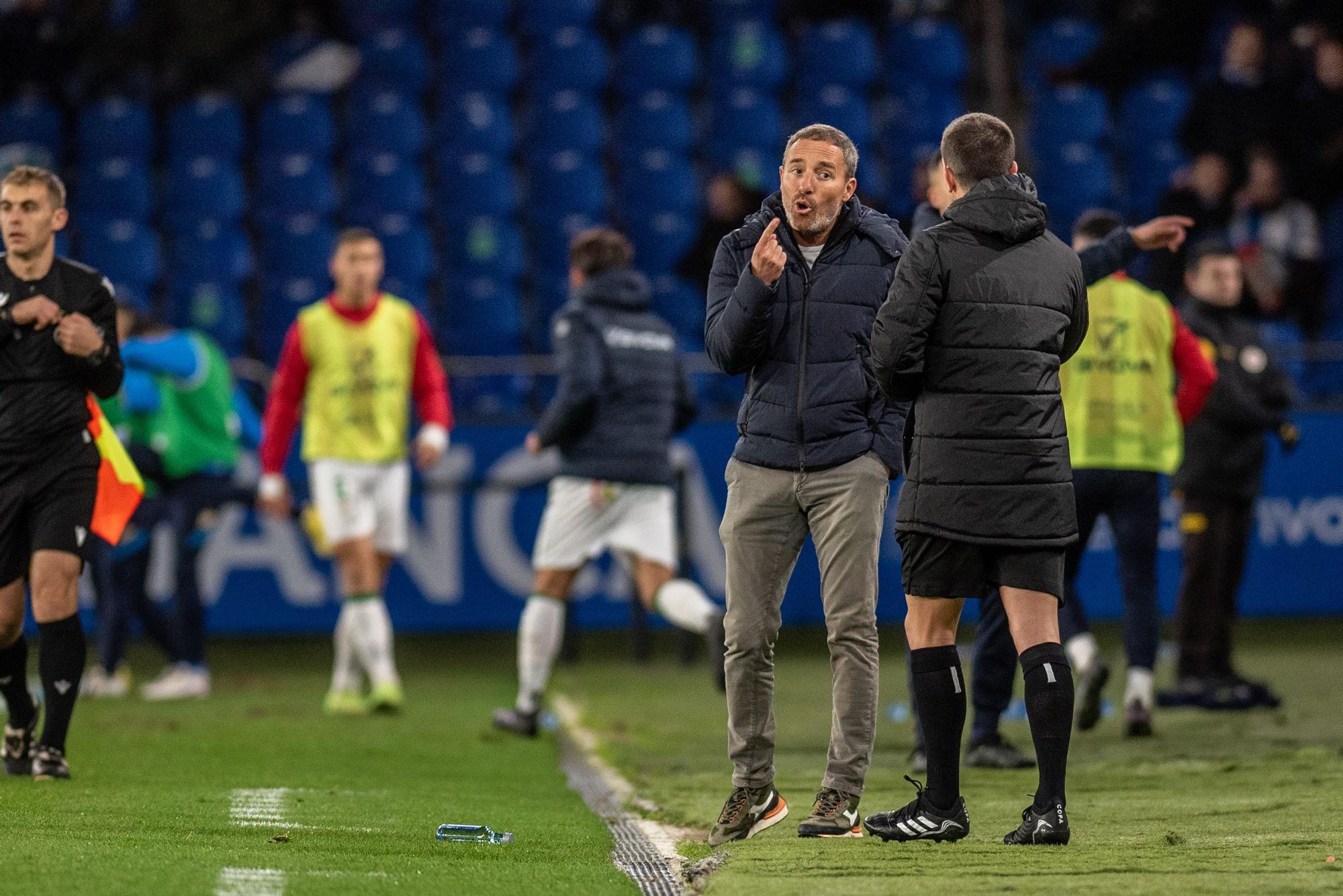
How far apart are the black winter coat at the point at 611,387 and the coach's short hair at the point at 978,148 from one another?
360 cm

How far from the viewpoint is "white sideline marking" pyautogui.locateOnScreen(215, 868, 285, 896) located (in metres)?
4.02

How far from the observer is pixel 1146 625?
311 inches

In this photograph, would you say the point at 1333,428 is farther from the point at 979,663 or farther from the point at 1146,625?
the point at 979,663

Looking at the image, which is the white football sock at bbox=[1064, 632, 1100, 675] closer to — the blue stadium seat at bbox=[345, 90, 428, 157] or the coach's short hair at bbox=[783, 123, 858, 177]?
the coach's short hair at bbox=[783, 123, 858, 177]

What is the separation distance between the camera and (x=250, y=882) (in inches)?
163

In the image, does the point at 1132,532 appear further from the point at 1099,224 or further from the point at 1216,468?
the point at 1216,468

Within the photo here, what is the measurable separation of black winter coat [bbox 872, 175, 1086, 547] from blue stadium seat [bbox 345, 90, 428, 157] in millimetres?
10643

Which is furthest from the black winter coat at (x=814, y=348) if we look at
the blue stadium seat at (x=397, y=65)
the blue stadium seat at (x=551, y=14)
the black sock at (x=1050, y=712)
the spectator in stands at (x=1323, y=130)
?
the blue stadium seat at (x=551, y=14)

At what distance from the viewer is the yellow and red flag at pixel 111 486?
20.4 ft

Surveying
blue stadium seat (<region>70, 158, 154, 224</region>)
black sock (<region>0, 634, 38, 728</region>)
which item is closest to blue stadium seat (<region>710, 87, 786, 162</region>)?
blue stadium seat (<region>70, 158, 154, 224</region>)

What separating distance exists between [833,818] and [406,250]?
1011cm

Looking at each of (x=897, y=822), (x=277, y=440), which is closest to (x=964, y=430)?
(x=897, y=822)

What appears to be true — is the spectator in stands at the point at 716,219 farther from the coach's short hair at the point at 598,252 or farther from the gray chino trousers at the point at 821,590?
the gray chino trousers at the point at 821,590

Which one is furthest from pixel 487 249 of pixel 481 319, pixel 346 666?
pixel 346 666
